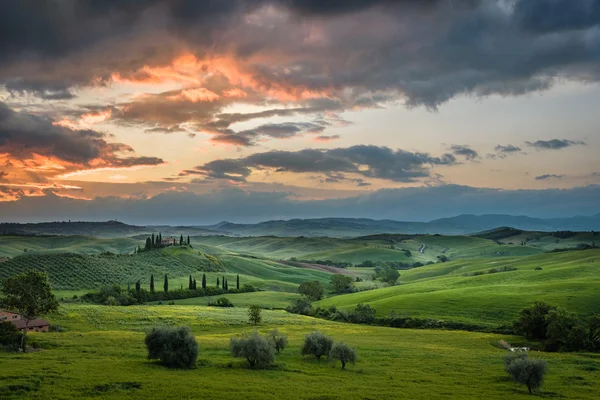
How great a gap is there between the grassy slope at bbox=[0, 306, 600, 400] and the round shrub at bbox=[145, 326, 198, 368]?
1525 millimetres

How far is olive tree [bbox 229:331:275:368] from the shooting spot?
59.9 m

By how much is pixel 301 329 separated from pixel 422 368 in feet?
125

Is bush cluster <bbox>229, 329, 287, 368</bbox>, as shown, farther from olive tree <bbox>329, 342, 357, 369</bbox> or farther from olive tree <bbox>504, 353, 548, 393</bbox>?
olive tree <bbox>504, 353, 548, 393</bbox>

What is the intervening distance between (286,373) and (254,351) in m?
4.95

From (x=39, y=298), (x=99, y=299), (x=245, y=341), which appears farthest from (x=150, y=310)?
(x=245, y=341)

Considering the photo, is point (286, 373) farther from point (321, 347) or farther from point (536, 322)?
point (536, 322)

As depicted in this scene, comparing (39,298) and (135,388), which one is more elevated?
(39,298)

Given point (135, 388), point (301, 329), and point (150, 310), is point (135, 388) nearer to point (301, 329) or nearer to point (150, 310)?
point (301, 329)

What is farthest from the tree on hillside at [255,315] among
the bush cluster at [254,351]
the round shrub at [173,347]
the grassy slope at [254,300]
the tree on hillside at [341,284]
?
the tree on hillside at [341,284]

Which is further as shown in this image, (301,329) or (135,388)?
(301,329)

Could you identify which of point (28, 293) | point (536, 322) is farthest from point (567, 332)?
point (28, 293)

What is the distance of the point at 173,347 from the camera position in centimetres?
5844

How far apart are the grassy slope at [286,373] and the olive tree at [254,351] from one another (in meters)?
1.39

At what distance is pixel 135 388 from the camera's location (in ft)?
150
